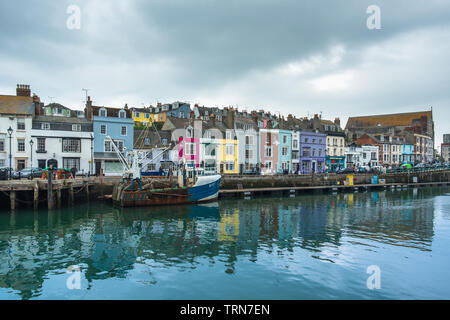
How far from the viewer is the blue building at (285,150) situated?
216ft

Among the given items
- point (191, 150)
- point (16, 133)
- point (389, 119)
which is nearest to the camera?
point (16, 133)

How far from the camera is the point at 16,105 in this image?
4519 cm

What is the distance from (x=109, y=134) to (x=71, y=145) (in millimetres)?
5663

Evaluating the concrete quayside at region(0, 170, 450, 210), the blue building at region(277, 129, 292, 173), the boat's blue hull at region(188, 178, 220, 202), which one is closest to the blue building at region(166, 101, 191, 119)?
the blue building at region(277, 129, 292, 173)

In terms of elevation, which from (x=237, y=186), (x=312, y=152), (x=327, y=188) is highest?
(x=312, y=152)

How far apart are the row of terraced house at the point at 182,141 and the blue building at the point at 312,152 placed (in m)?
0.21

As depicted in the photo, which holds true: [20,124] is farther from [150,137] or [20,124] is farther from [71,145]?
[150,137]

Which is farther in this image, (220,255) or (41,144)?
(41,144)

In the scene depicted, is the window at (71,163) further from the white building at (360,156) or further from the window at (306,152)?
the white building at (360,156)

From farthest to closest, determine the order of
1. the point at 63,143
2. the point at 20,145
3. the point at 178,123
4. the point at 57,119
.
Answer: the point at 178,123, the point at 57,119, the point at 63,143, the point at 20,145

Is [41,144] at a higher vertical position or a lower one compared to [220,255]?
higher

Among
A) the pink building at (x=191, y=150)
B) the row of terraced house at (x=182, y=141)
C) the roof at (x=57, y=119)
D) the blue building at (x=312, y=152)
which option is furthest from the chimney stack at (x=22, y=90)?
the blue building at (x=312, y=152)

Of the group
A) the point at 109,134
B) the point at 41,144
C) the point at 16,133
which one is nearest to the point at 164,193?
the point at 109,134
